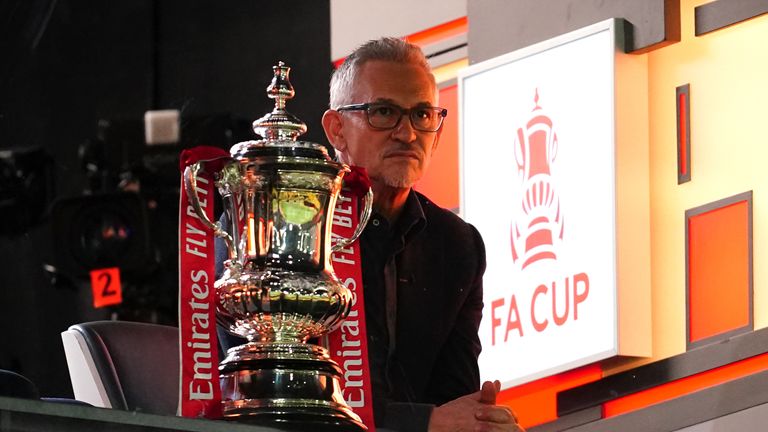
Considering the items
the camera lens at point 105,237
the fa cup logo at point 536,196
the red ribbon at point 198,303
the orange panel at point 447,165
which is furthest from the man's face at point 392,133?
the camera lens at point 105,237

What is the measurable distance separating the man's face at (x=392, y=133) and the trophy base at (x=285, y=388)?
2.29ft

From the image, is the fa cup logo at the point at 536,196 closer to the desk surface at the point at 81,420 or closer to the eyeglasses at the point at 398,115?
the eyeglasses at the point at 398,115

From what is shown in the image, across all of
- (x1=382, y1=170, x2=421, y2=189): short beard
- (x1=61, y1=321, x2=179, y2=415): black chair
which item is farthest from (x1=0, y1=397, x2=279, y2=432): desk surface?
(x1=382, y1=170, x2=421, y2=189): short beard

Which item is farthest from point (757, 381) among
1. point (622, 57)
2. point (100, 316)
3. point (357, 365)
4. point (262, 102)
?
point (100, 316)

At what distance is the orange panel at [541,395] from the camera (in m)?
3.63

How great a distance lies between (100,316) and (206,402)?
402 centimetres

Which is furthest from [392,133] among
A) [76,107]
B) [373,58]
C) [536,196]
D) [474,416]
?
[76,107]

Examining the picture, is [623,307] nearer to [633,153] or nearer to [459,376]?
[633,153]

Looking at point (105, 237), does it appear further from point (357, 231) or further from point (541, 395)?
point (357, 231)

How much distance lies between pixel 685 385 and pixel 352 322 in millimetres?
1779

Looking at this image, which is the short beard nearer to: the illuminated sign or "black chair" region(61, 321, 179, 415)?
"black chair" region(61, 321, 179, 415)

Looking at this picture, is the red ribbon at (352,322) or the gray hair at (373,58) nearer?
the red ribbon at (352,322)

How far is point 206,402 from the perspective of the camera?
1.57m

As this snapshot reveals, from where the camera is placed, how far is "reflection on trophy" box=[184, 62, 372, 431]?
1570 mm
